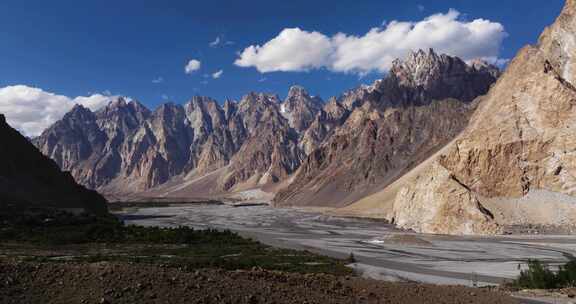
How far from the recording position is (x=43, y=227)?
62062 millimetres

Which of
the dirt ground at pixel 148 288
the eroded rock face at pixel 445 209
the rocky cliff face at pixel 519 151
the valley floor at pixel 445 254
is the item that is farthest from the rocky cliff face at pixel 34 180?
the dirt ground at pixel 148 288

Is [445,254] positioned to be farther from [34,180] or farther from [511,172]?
[34,180]

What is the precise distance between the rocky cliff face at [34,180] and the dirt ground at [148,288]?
8279 centimetres

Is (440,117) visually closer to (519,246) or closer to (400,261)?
(519,246)

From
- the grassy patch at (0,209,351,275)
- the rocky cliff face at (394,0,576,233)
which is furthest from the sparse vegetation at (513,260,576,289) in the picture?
the rocky cliff face at (394,0,576,233)

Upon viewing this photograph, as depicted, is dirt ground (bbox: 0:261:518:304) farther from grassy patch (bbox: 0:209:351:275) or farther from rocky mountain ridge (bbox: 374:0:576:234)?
rocky mountain ridge (bbox: 374:0:576:234)

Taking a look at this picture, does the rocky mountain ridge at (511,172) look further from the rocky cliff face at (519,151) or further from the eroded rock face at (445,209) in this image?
the eroded rock face at (445,209)

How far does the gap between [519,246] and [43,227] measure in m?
62.8

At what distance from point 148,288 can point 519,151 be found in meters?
87.3

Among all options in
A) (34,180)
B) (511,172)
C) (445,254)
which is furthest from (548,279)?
(34,180)

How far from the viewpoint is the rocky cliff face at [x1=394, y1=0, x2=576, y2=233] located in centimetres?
8081

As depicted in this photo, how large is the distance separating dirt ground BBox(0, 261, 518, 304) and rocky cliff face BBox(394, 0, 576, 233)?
6460 centimetres

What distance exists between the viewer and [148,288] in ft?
48.2

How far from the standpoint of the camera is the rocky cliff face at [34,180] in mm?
94688
